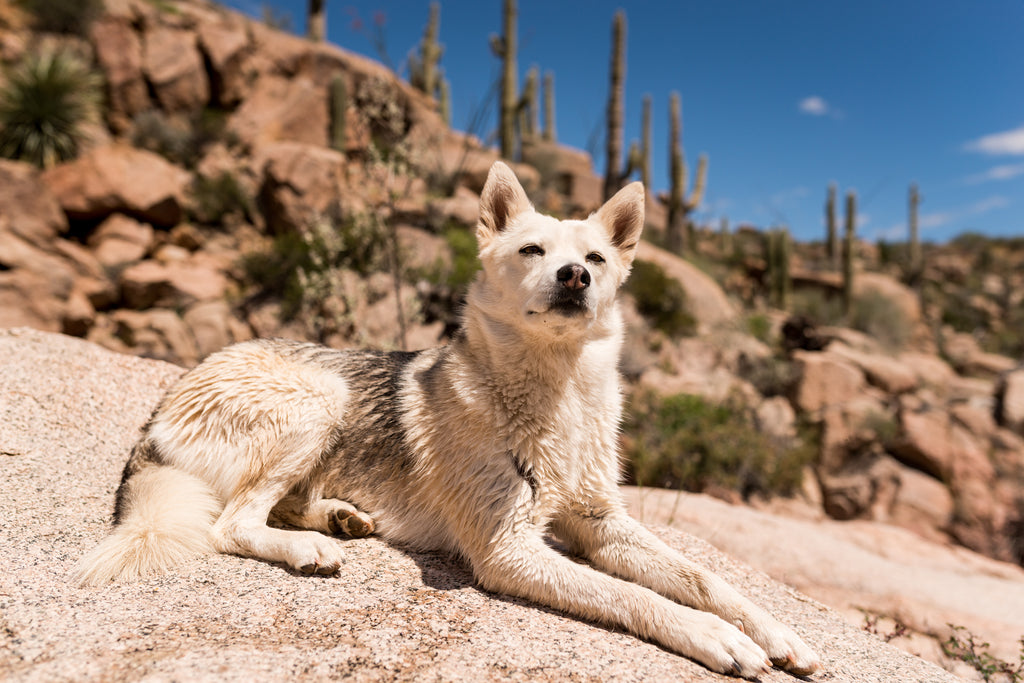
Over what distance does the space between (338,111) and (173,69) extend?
5.78 meters

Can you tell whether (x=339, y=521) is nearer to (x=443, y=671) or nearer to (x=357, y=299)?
(x=443, y=671)

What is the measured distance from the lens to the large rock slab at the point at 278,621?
2.14 meters

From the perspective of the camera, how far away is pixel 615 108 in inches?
712

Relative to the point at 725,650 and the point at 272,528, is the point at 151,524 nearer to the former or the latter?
the point at 272,528

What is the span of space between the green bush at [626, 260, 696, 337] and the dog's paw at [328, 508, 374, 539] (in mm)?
12500

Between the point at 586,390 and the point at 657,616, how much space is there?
3.81ft

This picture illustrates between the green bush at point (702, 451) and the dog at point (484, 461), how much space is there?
17.5 feet

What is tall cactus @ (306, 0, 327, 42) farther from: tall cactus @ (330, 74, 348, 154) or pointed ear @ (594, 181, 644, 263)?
pointed ear @ (594, 181, 644, 263)

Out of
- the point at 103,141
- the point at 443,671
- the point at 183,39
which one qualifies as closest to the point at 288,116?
the point at 183,39

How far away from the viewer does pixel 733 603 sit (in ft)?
9.03

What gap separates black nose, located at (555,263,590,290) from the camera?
2.90 meters

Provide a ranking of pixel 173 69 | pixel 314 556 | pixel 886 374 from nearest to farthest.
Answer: pixel 314 556 < pixel 886 374 < pixel 173 69

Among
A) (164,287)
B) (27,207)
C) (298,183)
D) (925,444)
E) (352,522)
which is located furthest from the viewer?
(298,183)

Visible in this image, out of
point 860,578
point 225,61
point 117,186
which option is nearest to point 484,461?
point 860,578
